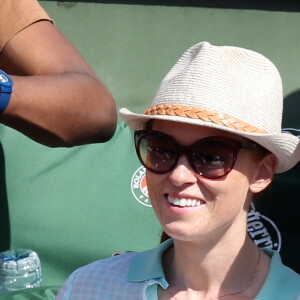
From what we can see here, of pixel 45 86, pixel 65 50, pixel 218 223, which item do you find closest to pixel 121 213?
pixel 65 50

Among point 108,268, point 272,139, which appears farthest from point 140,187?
point 272,139

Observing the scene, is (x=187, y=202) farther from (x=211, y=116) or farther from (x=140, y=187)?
(x=140, y=187)

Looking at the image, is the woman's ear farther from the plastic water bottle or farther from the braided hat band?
the plastic water bottle

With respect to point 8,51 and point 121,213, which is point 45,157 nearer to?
point 121,213

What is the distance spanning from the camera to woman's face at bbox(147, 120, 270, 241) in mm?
1338

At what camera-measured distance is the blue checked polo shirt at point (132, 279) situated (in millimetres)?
1387

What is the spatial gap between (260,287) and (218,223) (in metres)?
0.16

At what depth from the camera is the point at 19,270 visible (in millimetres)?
2617

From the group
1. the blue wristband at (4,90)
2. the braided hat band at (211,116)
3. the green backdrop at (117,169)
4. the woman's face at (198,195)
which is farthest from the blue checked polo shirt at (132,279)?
the green backdrop at (117,169)

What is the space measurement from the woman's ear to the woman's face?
30 millimetres

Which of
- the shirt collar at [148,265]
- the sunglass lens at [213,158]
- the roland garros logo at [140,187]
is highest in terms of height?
the sunglass lens at [213,158]

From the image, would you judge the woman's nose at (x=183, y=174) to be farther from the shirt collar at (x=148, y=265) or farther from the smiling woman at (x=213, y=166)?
the shirt collar at (x=148, y=265)

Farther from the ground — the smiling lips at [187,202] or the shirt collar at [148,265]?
the smiling lips at [187,202]

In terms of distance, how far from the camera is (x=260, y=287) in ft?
4.58
